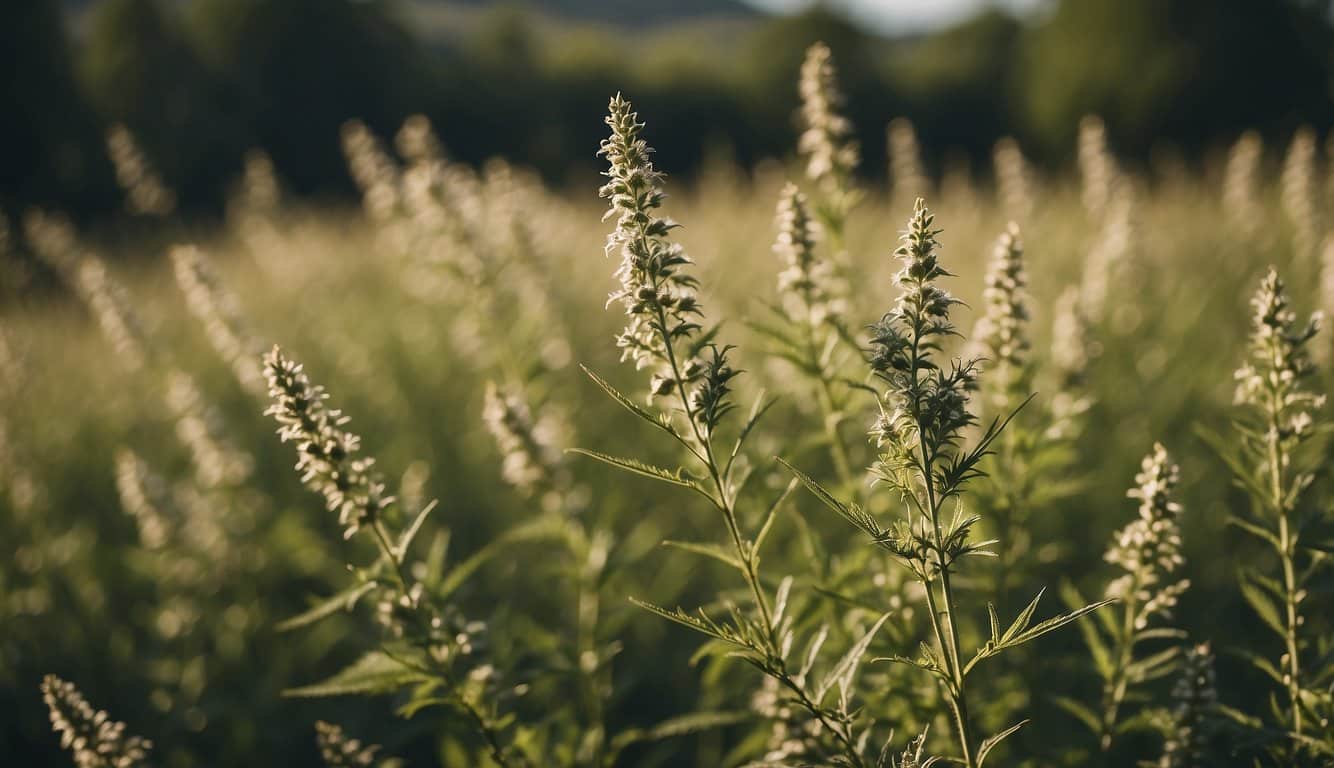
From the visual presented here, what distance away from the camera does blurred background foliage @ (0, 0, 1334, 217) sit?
24688 millimetres

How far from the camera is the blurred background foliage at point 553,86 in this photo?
24688mm

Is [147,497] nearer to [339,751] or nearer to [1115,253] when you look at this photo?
[339,751]

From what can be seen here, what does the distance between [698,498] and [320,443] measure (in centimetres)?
371

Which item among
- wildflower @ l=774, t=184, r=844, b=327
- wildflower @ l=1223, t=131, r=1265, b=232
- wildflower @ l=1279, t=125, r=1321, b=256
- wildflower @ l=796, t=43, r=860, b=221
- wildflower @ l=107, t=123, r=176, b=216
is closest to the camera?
wildflower @ l=774, t=184, r=844, b=327

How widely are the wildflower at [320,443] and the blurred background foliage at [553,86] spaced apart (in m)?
22.0

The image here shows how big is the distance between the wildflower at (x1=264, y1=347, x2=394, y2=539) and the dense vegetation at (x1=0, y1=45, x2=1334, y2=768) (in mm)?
14

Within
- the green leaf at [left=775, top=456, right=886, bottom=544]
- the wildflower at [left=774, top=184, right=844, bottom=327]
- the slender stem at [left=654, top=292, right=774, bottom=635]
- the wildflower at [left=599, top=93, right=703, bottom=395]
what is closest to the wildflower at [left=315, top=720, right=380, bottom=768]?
the slender stem at [left=654, top=292, right=774, bottom=635]

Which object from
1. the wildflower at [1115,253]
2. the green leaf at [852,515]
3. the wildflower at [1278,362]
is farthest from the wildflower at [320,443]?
the wildflower at [1115,253]

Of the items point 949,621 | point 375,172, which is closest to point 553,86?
point 375,172

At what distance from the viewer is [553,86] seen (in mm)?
46094

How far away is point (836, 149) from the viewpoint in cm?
339

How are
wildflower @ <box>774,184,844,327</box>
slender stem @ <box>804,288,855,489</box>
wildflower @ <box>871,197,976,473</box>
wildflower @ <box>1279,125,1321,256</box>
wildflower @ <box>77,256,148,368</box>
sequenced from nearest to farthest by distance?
wildflower @ <box>871,197,976,473</box>
wildflower @ <box>774,184,844,327</box>
slender stem @ <box>804,288,855,489</box>
wildflower @ <box>77,256,148,368</box>
wildflower @ <box>1279,125,1321,256</box>

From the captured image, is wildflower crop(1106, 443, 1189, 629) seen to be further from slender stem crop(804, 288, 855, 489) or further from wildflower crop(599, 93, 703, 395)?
wildflower crop(599, 93, 703, 395)

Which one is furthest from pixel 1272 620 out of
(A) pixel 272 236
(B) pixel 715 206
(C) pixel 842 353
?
(B) pixel 715 206
